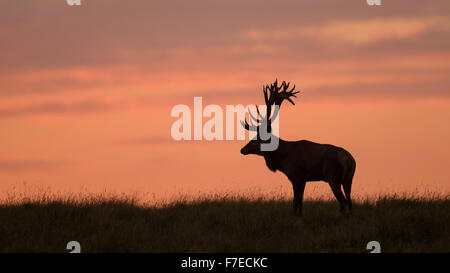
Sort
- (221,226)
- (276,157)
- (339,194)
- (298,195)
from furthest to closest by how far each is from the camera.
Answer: (276,157) → (298,195) → (339,194) → (221,226)

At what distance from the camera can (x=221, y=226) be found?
48.0ft

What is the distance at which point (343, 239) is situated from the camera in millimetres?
13383

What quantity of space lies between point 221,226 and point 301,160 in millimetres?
2922

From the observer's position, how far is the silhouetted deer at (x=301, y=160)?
15742mm

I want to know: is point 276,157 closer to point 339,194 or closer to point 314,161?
point 314,161

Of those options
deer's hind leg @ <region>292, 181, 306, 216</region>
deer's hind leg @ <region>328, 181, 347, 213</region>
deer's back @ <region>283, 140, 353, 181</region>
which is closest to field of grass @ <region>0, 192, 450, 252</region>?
deer's hind leg @ <region>292, 181, 306, 216</region>

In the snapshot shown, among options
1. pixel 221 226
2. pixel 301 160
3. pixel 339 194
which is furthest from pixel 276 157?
pixel 221 226

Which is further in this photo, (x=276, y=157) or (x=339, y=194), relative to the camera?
(x=276, y=157)

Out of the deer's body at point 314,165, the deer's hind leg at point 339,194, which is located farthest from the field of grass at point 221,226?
the deer's body at point 314,165

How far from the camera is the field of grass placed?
13163mm

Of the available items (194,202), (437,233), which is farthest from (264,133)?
(437,233)

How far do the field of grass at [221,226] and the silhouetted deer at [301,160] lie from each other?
23.4 inches

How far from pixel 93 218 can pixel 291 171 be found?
16.3ft
